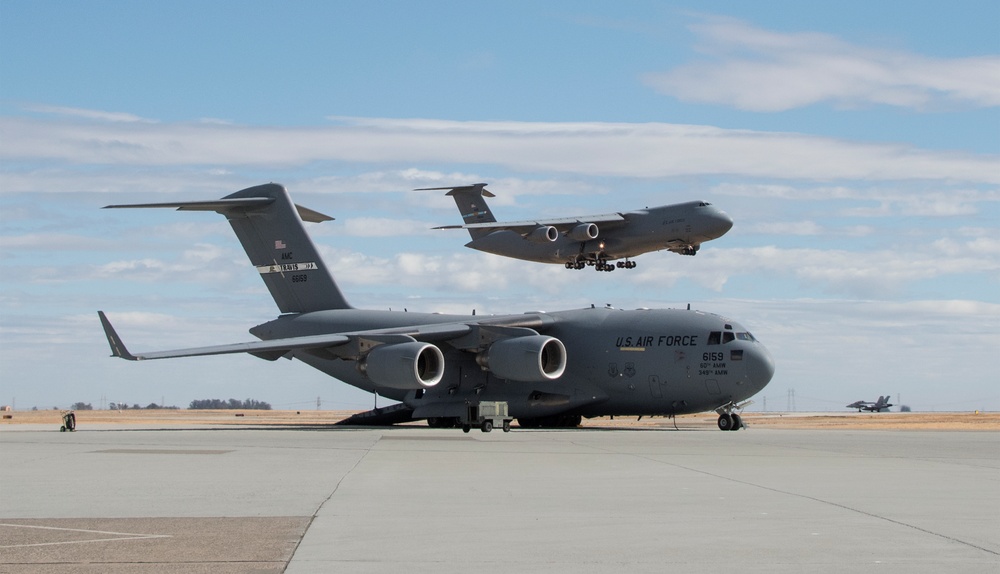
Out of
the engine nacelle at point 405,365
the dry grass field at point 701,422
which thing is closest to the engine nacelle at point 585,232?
the dry grass field at point 701,422

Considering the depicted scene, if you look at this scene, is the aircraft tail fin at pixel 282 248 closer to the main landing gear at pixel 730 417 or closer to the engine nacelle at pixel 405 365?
the engine nacelle at pixel 405 365

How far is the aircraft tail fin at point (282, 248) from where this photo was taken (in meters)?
39.7

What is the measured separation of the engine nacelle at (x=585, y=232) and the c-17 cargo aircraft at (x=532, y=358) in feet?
25.9

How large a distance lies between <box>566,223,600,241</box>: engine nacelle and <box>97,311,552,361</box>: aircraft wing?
27.8 feet

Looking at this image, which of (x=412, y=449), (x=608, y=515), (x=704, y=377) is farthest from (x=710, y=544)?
(x=704, y=377)

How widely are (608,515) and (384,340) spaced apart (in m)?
24.1

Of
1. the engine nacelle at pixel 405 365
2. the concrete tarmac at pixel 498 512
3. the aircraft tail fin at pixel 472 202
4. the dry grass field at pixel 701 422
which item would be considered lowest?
the concrete tarmac at pixel 498 512

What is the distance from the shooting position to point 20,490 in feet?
40.4

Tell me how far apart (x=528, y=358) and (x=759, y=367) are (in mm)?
6410

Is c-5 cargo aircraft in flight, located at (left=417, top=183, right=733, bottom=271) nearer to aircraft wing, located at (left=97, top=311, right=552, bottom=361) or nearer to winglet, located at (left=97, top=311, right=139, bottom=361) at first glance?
aircraft wing, located at (left=97, top=311, right=552, bottom=361)

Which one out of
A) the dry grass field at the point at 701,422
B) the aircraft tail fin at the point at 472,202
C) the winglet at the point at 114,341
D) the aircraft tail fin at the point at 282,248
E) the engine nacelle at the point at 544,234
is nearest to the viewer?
the winglet at the point at 114,341

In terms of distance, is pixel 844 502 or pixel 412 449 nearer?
pixel 844 502

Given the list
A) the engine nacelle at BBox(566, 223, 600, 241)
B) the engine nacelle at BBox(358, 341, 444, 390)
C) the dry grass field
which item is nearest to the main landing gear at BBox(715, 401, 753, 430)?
the dry grass field

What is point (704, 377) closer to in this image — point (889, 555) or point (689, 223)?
point (689, 223)
